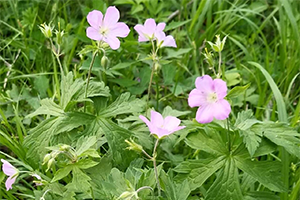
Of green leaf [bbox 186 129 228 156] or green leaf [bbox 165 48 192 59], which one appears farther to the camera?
green leaf [bbox 165 48 192 59]

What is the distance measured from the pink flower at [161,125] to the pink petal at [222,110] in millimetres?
114

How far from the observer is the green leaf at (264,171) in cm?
142

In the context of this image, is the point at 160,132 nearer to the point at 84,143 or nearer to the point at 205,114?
the point at 205,114

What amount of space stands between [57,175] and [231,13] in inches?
69.9

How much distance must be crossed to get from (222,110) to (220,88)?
67mm

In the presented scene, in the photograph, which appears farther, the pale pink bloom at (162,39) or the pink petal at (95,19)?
the pale pink bloom at (162,39)

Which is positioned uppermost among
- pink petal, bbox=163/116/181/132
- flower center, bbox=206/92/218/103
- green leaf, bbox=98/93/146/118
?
flower center, bbox=206/92/218/103

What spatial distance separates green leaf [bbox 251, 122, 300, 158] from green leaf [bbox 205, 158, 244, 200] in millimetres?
173

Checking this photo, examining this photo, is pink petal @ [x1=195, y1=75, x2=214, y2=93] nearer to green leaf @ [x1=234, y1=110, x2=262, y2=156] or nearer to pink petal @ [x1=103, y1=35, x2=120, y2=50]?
green leaf @ [x1=234, y1=110, x2=262, y2=156]

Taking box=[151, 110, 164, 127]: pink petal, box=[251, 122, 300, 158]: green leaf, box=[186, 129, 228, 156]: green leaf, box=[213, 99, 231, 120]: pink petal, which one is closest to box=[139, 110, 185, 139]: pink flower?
box=[151, 110, 164, 127]: pink petal

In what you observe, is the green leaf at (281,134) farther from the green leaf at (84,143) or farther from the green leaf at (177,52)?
the green leaf at (177,52)

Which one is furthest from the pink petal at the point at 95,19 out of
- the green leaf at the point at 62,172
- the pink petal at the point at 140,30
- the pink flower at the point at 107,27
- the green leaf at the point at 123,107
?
the green leaf at the point at 62,172

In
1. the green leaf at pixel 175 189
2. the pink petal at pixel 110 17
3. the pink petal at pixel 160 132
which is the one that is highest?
the pink petal at pixel 110 17

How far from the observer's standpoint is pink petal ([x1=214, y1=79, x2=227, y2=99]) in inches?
49.7
